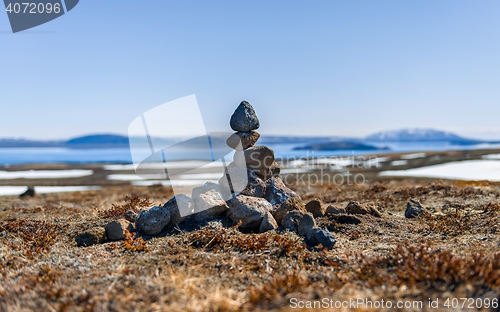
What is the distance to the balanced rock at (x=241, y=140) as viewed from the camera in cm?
1124

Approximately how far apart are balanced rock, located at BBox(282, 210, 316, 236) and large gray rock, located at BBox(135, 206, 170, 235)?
3103 mm

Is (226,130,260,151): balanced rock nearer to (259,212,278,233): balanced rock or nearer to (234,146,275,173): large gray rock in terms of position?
(234,146,275,173): large gray rock

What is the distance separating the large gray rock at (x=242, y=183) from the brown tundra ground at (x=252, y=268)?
4.17ft

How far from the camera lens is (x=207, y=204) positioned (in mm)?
9914

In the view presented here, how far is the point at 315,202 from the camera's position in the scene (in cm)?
1094

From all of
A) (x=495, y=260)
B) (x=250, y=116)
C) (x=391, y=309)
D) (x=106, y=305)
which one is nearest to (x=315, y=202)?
(x=250, y=116)

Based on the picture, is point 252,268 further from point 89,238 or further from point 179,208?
point 89,238

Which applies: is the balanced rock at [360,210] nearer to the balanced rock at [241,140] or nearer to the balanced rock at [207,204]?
the balanced rock at [241,140]

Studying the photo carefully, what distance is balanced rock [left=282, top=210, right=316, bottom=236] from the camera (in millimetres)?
8969

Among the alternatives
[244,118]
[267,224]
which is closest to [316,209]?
[267,224]

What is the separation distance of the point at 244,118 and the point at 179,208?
3374 millimetres

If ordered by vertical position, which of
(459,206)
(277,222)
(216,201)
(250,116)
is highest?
(250,116)

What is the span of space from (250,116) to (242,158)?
1.32 metres

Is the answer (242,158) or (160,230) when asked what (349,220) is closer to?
(242,158)
